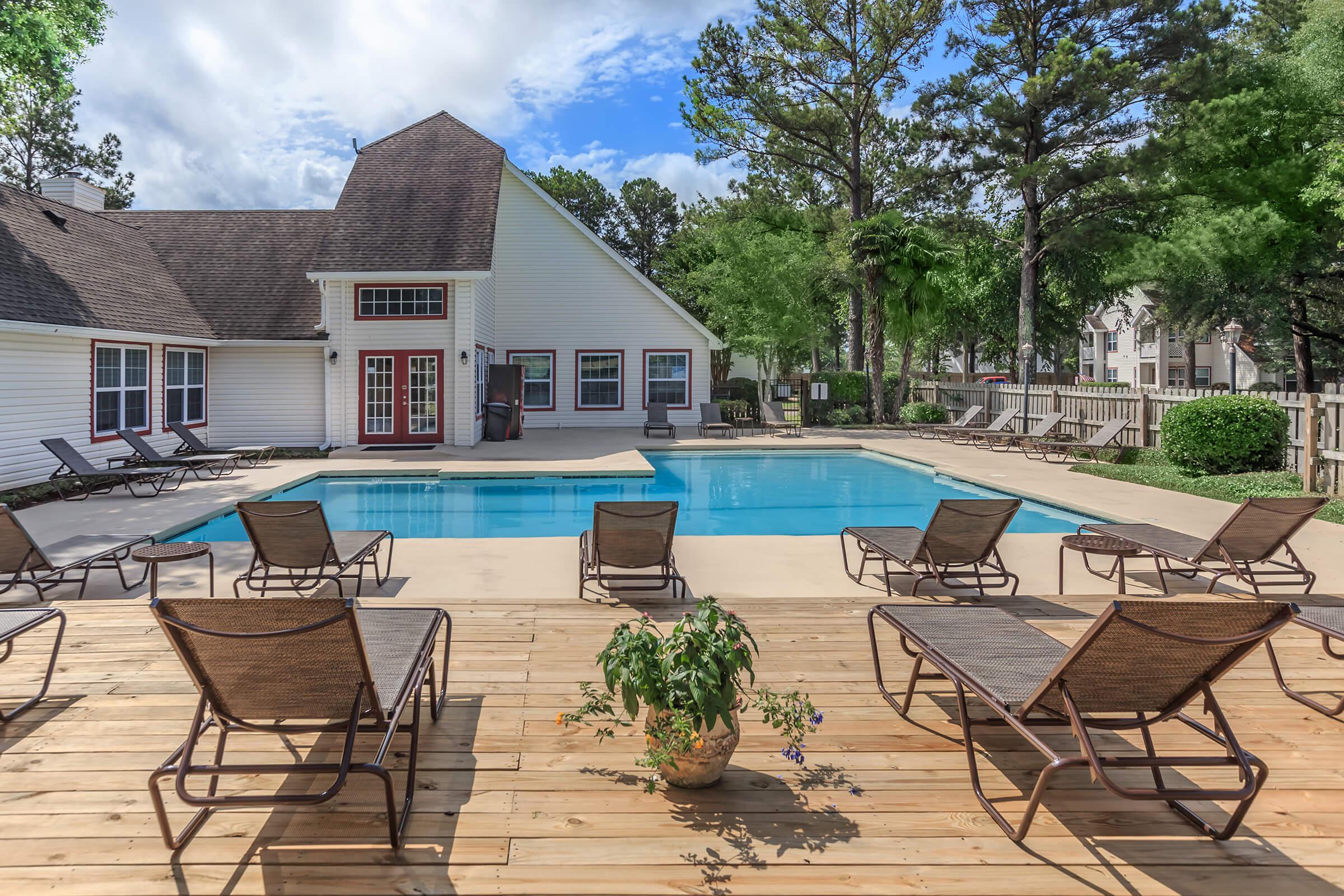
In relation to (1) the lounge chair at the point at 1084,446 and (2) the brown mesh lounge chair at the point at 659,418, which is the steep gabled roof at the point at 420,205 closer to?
(2) the brown mesh lounge chair at the point at 659,418

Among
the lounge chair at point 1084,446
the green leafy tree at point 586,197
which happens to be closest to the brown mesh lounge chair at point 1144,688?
the lounge chair at point 1084,446

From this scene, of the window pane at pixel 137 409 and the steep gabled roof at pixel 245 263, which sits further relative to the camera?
the steep gabled roof at pixel 245 263

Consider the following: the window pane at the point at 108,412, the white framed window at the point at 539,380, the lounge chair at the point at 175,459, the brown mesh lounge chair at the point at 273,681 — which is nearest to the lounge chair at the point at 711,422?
the white framed window at the point at 539,380

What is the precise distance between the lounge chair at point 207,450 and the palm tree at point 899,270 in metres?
15.6

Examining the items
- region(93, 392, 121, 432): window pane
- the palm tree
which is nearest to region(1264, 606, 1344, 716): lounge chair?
region(93, 392, 121, 432): window pane

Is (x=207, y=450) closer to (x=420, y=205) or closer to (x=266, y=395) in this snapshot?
(x=266, y=395)

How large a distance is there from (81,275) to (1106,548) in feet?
53.4

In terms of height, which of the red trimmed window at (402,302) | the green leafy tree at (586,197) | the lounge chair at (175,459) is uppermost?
the green leafy tree at (586,197)

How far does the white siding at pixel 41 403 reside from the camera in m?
11.3

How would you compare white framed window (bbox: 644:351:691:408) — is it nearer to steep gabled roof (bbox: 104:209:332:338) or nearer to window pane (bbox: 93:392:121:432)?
steep gabled roof (bbox: 104:209:332:338)

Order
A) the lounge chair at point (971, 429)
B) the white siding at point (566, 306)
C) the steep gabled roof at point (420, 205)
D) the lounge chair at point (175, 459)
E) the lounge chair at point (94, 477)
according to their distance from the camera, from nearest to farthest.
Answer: the lounge chair at point (94, 477) < the lounge chair at point (175, 459) < the steep gabled roof at point (420, 205) < the lounge chair at point (971, 429) < the white siding at point (566, 306)

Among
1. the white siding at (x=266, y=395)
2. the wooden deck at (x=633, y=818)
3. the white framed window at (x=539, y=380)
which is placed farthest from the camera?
the white framed window at (x=539, y=380)

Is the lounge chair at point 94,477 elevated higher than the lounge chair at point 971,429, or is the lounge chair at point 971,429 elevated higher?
the lounge chair at point 971,429

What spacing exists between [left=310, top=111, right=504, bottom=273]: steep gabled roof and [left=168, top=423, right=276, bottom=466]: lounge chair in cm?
408
